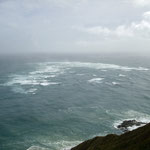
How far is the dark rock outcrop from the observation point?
31073 millimetres

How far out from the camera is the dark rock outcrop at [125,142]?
31.1 metres

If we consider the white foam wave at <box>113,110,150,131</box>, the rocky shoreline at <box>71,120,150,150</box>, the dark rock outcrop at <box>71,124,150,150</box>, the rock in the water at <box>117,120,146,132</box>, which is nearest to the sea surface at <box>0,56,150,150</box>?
the white foam wave at <box>113,110,150,131</box>

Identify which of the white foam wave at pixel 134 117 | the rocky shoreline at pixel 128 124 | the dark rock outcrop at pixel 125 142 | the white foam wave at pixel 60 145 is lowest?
the white foam wave at pixel 60 145

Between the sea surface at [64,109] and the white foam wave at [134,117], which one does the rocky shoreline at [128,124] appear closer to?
the white foam wave at [134,117]

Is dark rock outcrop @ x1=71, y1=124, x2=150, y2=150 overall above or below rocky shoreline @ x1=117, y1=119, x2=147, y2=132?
above

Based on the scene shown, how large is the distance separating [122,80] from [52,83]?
43.5 meters

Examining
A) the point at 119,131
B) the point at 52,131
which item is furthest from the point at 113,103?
the point at 52,131

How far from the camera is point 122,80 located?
115438mm

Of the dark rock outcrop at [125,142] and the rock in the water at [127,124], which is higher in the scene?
the dark rock outcrop at [125,142]

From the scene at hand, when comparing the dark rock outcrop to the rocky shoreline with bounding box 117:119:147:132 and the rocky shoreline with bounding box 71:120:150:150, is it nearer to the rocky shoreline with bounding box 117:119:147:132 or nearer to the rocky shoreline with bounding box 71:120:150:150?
the rocky shoreline with bounding box 71:120:150:150

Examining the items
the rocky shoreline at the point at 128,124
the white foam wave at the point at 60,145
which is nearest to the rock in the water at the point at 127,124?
the rocky shoreline at the point at 128,124

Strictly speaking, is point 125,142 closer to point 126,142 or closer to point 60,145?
point 126,142

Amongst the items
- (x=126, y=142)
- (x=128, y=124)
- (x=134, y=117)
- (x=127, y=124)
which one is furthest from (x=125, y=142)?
(x=134, y=117)

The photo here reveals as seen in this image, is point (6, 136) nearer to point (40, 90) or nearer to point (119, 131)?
point (119, 131)
